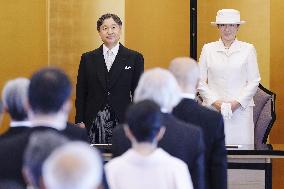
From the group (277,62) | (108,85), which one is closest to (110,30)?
(108,85)

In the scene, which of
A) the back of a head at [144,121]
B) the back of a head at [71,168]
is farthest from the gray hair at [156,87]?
the back of a head at [71,168]

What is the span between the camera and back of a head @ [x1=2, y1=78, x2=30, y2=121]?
2.77 metres

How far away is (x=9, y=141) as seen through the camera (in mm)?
2512

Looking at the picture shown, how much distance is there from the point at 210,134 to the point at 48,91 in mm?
1257

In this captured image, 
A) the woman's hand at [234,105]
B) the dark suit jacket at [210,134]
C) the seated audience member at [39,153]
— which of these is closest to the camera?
the seated audience member at [39,153]

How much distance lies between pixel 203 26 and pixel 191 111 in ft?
13.4

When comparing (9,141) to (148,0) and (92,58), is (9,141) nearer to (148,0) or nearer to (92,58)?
(92,58)

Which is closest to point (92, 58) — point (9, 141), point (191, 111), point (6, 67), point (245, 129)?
point (245, 129)

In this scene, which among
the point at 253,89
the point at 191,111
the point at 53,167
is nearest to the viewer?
the point at 53,167

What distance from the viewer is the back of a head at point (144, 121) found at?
2578 mm

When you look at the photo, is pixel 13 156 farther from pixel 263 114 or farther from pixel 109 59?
pixel 263 114

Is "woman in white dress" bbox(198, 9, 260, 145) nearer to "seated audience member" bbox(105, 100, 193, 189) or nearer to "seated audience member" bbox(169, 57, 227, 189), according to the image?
"seated audience member" bbox(169, 57, 227, 189)

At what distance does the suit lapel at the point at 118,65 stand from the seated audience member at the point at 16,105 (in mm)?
2802

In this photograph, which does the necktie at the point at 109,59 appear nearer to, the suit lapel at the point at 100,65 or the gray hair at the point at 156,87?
the suit lapel at the point at 100,65
